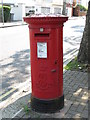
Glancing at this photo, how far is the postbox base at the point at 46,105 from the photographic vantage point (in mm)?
3682

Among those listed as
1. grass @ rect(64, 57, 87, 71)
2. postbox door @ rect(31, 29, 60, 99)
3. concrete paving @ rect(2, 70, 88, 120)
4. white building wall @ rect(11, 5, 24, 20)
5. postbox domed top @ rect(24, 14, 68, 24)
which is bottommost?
concrete paving @ rect(2, 70, 88, 120)

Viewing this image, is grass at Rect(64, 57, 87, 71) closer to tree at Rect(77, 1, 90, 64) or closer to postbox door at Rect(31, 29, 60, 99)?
tree at Rect(77, 1, 90, 64)

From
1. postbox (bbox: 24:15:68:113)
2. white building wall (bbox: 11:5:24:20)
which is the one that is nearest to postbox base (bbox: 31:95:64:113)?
postbox (bbox: 24:15:68:113)

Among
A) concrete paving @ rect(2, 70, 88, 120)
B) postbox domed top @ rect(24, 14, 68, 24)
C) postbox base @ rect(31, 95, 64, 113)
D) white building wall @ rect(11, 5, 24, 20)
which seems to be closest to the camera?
postbox domed top @ rect(24, 14, 68, 24)

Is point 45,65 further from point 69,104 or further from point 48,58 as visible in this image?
point 69,104

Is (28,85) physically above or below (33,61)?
below

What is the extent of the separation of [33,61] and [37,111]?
2.90ft

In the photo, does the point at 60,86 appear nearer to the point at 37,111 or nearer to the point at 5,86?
the point at 37,111

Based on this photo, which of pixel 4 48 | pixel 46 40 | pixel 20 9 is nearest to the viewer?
pixel 46 40

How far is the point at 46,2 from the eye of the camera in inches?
1485

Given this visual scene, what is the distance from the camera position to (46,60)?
3.51m

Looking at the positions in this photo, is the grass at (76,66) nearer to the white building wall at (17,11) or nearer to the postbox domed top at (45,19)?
the postbox domed top at (45,19)

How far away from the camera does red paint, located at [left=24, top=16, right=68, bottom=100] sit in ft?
11.0

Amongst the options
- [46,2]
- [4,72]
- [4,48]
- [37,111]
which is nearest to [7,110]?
[37,111]
